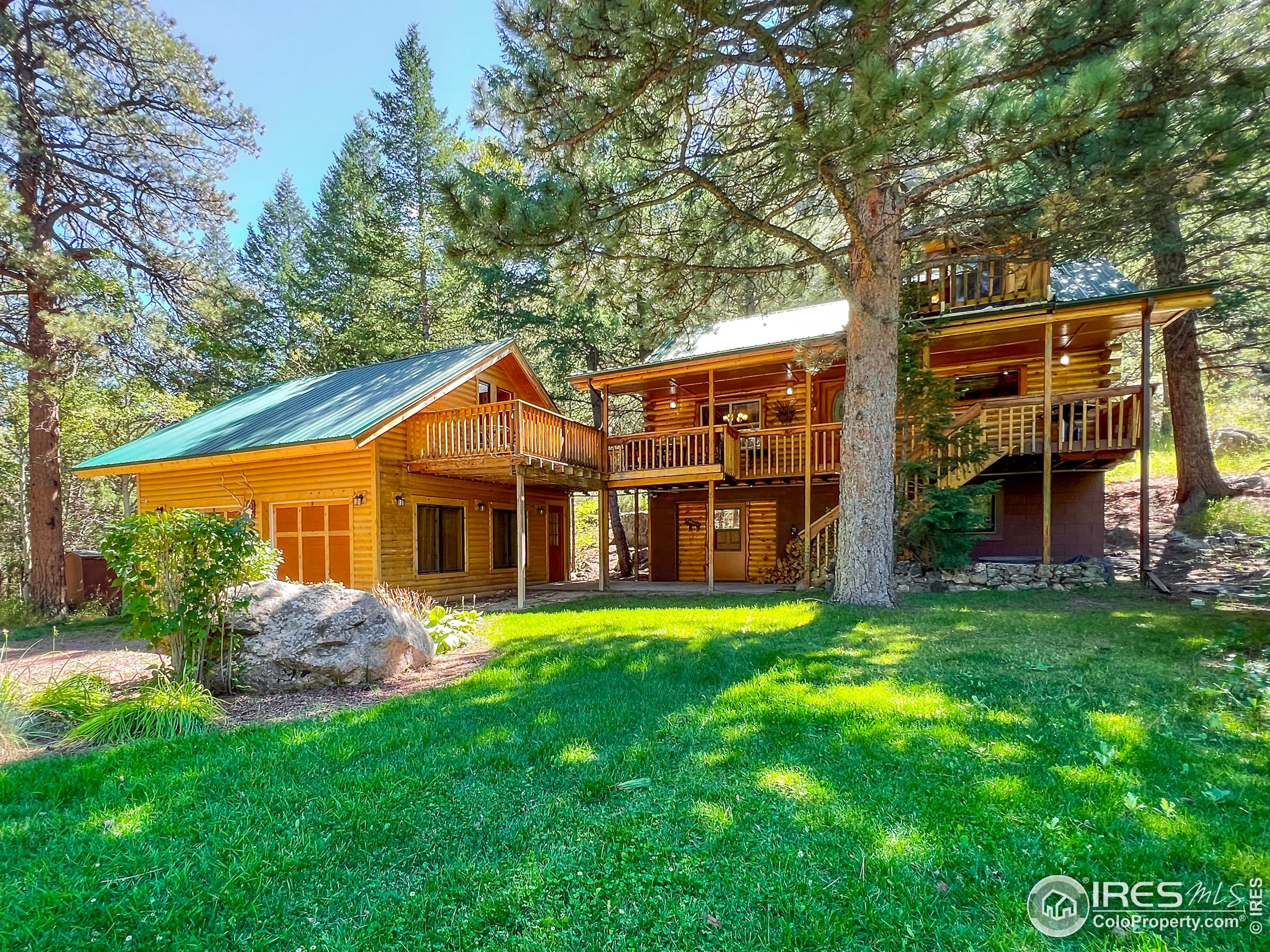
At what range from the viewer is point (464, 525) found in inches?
527

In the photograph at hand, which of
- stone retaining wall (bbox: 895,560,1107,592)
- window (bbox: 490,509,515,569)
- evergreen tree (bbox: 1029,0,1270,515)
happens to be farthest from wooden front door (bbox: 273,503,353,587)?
evergreen tree (bbox: 1029,0,1270,515)

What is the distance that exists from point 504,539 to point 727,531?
19.8ft

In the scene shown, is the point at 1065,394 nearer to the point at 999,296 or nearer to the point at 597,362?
the point at 999,296

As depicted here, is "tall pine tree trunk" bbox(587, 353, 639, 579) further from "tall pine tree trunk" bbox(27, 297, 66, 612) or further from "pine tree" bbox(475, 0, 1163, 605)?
"tall pine tree trunk" bbox(27, 297, 66, 612)

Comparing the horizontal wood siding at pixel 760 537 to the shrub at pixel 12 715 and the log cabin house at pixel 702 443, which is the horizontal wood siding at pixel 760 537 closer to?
the log cabin house at pixel 702 443

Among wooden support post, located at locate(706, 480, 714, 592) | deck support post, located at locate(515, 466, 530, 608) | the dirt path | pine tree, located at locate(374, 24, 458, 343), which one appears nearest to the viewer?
the dirt path

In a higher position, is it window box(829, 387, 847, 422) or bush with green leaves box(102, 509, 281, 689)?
window box(829, 387, 847, 422)

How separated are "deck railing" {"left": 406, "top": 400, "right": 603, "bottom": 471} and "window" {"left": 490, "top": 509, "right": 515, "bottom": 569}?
10.9ft

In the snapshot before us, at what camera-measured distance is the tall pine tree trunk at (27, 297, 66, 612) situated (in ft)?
38.8

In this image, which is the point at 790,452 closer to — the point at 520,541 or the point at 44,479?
the point at 520,541

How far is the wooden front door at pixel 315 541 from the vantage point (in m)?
11.4

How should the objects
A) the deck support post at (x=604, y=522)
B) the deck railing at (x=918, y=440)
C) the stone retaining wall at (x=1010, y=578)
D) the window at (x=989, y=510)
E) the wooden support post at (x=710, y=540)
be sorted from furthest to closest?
the deck support post at (x=604, y=522), the window at (x=989, y=510), the wooden support post at (x=710, y=540), the deck railing at (x=918, y=440), the stone retaining wall at (x=1010, y=578)

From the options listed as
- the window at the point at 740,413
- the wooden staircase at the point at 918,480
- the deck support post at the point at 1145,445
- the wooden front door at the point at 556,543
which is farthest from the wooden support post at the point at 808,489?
the wooden front door at the point at 556,543

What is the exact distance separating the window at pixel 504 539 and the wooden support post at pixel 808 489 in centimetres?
759
